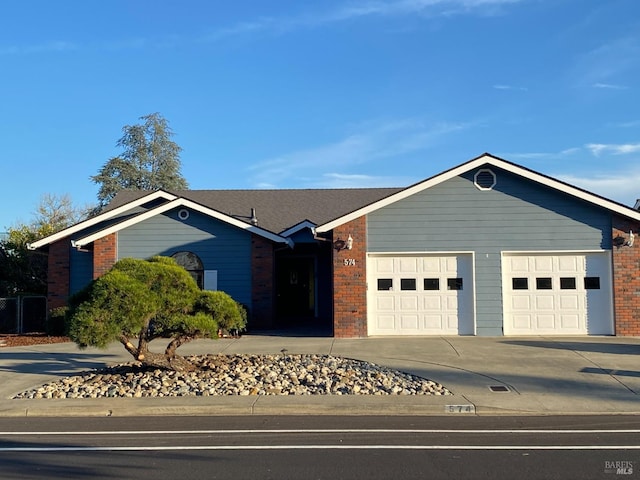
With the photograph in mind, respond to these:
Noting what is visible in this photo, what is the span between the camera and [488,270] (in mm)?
16172

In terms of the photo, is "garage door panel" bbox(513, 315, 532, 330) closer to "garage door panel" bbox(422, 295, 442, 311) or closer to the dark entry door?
"garage door panel" bbox(422, 295, 442, 311)

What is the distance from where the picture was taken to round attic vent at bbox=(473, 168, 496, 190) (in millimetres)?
16406

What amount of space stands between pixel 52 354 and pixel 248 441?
9.42 m

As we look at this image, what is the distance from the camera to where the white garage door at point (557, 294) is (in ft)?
52.4

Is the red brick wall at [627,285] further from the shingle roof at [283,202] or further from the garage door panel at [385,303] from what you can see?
the shingle roof at [283,202]

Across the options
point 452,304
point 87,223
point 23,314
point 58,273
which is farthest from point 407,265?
point 23,314

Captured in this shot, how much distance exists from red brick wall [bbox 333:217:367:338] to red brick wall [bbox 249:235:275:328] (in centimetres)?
297

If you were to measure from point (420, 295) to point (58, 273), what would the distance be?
12433 mm

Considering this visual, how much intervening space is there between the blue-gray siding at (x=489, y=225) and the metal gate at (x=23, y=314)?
39.9ft

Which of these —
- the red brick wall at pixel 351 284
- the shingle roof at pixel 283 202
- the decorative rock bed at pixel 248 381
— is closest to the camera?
the decorative rock bed at pixel 248 381

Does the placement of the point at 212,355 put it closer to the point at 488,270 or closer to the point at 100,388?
the point at 100,388

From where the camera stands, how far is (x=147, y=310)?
10508 millimetres

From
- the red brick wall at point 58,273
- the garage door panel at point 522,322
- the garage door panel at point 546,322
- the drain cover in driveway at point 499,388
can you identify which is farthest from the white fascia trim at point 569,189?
the red brick wall at point 58,273

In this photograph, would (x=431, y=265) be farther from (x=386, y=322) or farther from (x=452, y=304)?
(x=386, y=322)
